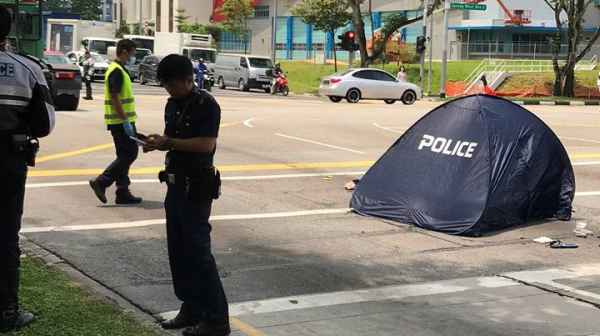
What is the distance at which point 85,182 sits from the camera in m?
11.9

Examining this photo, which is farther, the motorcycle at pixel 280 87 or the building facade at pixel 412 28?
the building facade at pixel 412 28

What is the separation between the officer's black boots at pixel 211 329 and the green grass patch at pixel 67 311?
0.27 meters

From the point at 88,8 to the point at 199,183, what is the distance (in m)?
157

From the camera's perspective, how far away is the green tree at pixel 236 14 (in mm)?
80688

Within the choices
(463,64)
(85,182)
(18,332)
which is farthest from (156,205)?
(463,64)

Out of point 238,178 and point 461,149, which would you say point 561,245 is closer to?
point 461,149

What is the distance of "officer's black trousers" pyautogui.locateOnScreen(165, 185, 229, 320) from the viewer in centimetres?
526

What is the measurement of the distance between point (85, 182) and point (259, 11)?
8443cm

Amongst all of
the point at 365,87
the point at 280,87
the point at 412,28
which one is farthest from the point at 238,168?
the point at 412,28

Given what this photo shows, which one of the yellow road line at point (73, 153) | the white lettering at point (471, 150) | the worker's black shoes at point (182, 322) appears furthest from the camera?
the yellow road line at point (73, 153)

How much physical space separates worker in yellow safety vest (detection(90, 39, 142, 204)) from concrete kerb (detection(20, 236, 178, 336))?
6.11 ft

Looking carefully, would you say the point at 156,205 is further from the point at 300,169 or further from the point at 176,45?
the point at 176,45

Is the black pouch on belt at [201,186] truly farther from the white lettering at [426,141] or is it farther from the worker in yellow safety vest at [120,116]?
the white lettering at [426,141]

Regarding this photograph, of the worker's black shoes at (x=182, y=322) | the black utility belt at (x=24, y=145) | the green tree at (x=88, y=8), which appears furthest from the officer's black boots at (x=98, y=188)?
the green tree at (x=88, y=8)
